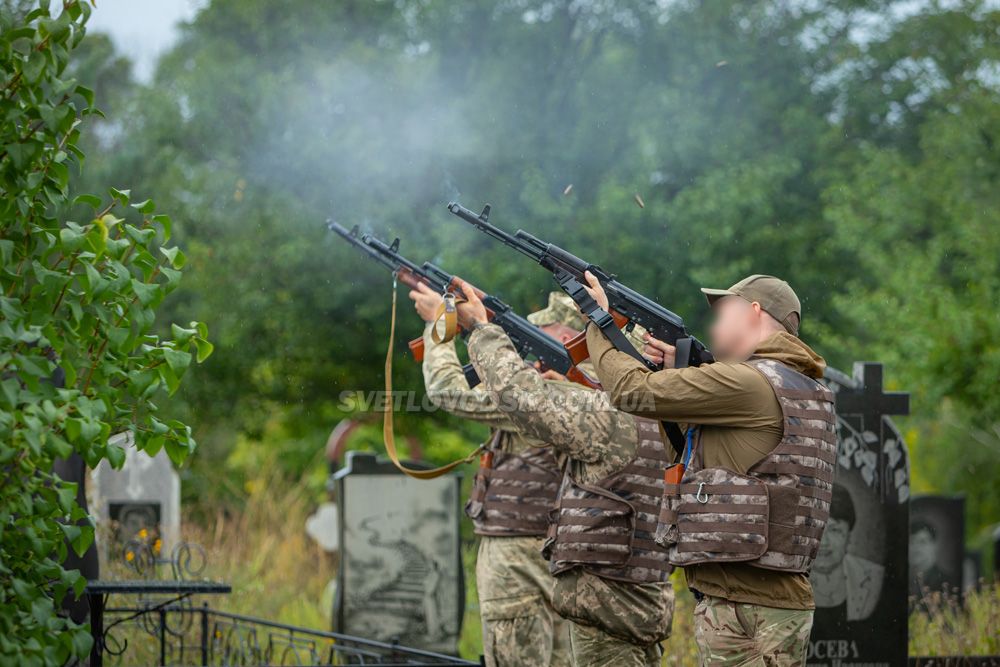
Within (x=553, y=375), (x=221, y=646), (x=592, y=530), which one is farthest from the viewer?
(x=221, y=646)

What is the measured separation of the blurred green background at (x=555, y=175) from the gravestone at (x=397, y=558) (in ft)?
10.9

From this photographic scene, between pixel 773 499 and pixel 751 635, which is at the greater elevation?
pixel 773 499

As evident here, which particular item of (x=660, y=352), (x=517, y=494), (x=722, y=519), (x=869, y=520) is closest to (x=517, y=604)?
(x=517, y=494)

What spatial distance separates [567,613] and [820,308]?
963 cm

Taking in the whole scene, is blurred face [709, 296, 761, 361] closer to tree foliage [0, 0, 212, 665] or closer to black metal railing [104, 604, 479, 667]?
tree foliage [0, 0, 212, 665]

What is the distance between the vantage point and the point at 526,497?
5340 mm

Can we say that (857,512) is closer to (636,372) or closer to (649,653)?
(649,653)

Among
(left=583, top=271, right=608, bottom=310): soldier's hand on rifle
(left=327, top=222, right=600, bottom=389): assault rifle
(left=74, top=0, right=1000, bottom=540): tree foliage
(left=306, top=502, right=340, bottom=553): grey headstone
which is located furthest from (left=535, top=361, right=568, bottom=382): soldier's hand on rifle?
(left=74, top=0, right=1000, bottom=540): tree foliage

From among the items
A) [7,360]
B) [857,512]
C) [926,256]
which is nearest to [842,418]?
[857,512]

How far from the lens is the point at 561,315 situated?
5965mm

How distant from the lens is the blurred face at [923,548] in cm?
1084

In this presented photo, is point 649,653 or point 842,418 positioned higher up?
point 842,418

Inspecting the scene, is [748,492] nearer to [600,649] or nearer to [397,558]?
[600,649]

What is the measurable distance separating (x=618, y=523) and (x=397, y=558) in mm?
4025
